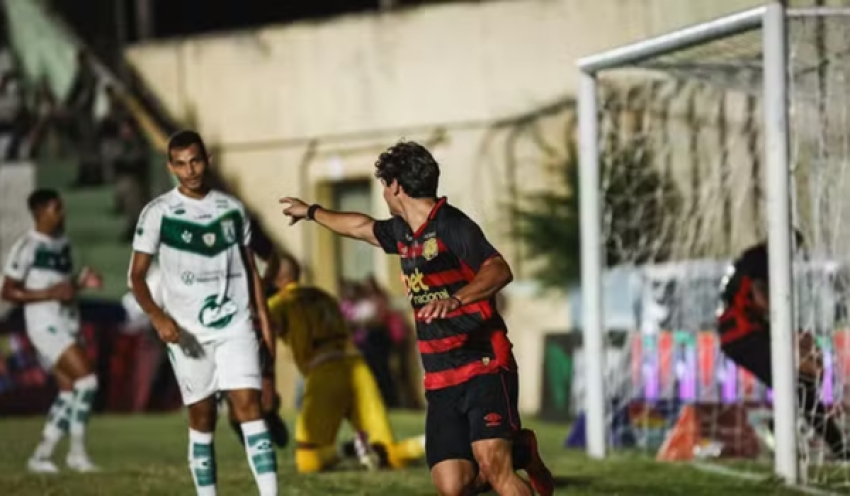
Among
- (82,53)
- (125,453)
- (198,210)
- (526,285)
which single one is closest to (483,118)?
(526,285)

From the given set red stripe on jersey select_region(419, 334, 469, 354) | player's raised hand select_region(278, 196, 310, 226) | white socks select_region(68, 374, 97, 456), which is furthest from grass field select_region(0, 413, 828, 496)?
red stripe on jersey select_region(419, 334, 469, 354)

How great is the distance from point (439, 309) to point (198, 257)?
110 inches

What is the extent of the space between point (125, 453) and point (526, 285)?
850 centimetres

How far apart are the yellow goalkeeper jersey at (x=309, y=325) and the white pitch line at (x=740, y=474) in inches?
108

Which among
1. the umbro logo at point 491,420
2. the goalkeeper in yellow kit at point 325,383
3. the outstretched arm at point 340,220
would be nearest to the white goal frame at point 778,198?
the goalkeeper in yellow kit at point 325,383

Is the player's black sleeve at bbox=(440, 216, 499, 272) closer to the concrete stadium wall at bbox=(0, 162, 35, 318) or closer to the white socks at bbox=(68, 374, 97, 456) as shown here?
the white socks at bbox=(68, 374, 97, 456)

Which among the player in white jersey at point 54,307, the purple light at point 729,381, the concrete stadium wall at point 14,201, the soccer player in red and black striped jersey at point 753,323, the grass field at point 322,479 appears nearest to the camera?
the grass field at point 322,479

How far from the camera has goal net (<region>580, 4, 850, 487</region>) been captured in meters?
13.8

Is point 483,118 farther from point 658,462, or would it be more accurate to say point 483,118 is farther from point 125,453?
point 658,462

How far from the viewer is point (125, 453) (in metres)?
17.5

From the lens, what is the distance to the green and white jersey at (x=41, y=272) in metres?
14.9

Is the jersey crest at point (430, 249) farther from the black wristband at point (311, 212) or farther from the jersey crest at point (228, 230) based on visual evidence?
the jersey crest at point (228, 230)

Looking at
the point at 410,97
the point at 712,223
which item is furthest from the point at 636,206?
the point at 410,97

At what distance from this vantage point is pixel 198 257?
10453mm
